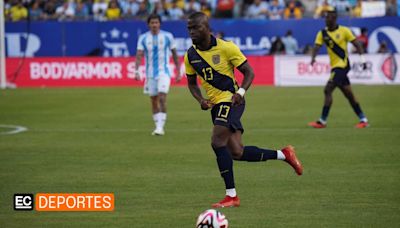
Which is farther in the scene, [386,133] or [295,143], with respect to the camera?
[386,133]

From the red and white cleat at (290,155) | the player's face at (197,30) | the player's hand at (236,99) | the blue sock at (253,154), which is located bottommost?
the red and white cleat at (290,155)

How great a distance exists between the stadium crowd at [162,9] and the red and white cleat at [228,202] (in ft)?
88.6

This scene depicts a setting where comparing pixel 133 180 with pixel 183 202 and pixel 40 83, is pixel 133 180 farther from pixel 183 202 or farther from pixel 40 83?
pixel 40 83

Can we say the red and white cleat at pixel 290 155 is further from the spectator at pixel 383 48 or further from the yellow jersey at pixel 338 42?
the spectator at pixel 383 48

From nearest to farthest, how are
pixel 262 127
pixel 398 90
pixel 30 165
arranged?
pixel 30 165, pixel 262 127, pixel 398 90

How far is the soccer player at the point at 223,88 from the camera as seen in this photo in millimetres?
10461

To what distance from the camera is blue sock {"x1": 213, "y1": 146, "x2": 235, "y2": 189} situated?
10.5m

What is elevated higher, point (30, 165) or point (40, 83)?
point (30, 165)

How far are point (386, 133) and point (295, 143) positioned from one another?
7.30 ft

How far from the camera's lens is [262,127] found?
769 inches

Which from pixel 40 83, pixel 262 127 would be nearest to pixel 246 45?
pixel 40 83

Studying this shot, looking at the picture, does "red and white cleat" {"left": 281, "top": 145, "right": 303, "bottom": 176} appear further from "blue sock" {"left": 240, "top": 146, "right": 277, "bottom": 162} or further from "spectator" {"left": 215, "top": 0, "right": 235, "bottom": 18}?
"spectator" {"left": 215, "top": 0, "right": 235, "bottom": 18}

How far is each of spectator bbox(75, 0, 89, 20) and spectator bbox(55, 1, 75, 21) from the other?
169 millimetres

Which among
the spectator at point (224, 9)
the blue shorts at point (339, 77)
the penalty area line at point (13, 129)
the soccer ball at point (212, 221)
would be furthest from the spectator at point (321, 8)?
the soccer ball at point (212, 221)
